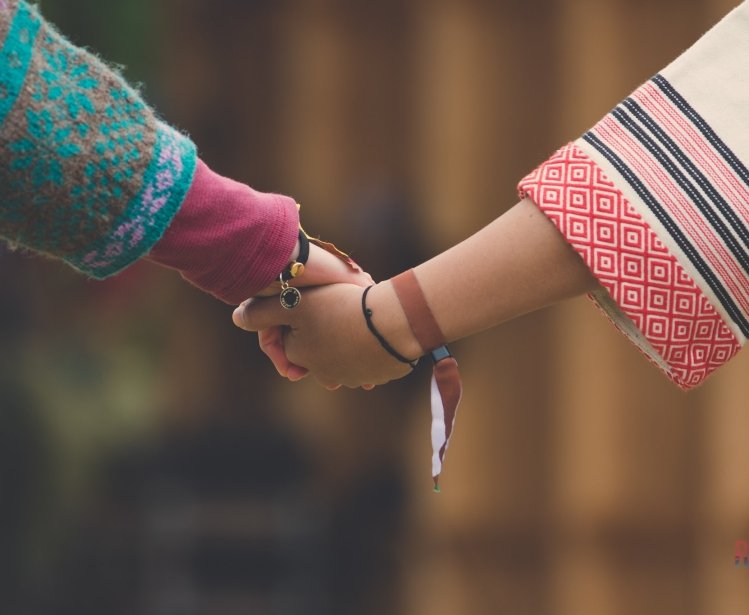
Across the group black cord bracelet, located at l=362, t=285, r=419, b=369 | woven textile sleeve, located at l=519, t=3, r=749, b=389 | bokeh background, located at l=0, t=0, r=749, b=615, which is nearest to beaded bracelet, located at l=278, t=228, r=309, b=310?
black cord bracelet, located at l=362, t=285, r=419, b=369

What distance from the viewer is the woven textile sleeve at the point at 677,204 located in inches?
60.2

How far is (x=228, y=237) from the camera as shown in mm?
1653

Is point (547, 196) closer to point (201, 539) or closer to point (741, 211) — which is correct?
point (741, 211)

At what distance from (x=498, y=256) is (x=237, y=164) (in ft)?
10.0

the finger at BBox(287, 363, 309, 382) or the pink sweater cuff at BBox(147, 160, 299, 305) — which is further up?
the pink sweater cuff at BBox(147, 160, 299, 305)

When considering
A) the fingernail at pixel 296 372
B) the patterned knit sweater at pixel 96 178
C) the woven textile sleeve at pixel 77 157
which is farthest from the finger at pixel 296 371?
the woven textile sleeve at pixel 77 157

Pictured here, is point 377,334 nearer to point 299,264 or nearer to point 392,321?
point 392,321

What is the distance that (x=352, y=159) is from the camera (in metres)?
4.49

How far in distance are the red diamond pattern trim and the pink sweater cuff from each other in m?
0.37

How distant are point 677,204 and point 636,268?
94mm

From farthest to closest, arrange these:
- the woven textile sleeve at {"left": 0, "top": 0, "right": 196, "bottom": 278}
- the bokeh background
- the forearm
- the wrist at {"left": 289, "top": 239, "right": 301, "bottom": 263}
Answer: the bokeh background, the wrist at {"left": 289, "top": 239, "right": 301, "bottom": 263}, the forearm, the woven textile sleeve at {"left": 0, "top": 0, "right": 196, "bottom": 278}

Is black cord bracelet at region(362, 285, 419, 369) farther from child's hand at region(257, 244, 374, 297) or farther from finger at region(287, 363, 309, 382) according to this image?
Result: finger at region(287, 363, 309, 382)

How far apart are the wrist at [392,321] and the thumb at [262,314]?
0.14m

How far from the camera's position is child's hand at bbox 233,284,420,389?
1.77m
